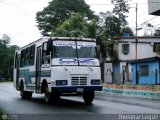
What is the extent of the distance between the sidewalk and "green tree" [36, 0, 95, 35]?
1452 inches

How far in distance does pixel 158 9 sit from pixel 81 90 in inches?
710

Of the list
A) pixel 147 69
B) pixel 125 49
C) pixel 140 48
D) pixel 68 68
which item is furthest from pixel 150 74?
pixel 68 68

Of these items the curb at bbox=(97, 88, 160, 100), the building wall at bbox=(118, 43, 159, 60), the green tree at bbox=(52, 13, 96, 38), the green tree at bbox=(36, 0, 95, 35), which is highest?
the green tree at bbox=(36, 0, 95, 35)

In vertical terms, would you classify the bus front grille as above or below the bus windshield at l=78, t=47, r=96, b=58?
below

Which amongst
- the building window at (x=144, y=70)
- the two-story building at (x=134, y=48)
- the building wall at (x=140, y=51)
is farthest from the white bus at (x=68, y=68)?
the building wall at (x=140, y=51)

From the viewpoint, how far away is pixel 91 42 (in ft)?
63.0

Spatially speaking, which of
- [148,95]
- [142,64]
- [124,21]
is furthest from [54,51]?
[124,21]

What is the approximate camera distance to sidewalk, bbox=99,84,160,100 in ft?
90.4

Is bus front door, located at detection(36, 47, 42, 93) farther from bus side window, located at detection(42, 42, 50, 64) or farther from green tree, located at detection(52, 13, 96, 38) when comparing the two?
green tree, located at detection(52, 13, 96, 38)

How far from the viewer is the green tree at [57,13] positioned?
234ft

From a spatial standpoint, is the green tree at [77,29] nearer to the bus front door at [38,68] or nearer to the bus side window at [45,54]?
the bus front door at [38,68]

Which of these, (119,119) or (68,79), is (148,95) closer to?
(68,79)

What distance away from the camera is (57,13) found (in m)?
71.9

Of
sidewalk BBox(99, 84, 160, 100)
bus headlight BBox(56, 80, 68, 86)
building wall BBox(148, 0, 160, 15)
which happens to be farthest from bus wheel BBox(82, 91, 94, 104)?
building wall BBox(148, 0, 160, 15)
